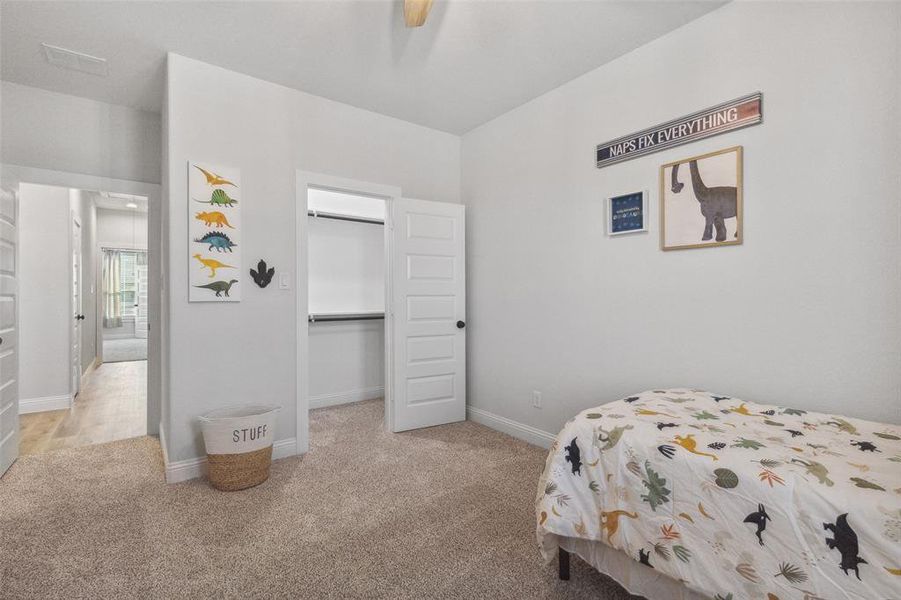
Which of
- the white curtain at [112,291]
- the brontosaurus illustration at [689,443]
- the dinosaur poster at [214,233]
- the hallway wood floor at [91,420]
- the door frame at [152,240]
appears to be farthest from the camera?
the white curtain at [112,291]

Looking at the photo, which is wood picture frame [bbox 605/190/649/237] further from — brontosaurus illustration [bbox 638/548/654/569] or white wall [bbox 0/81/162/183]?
white wall [bbox 0/81/162/183]

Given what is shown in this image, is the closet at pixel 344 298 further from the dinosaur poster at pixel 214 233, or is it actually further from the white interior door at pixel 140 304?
the white interior door at pixel 140 304

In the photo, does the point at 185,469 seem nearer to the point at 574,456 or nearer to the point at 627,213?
the point at 574,456

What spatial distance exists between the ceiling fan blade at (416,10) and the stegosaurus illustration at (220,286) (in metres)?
1.92

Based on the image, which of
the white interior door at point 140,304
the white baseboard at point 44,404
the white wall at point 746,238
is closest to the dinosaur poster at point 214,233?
the white wall at point 746,238

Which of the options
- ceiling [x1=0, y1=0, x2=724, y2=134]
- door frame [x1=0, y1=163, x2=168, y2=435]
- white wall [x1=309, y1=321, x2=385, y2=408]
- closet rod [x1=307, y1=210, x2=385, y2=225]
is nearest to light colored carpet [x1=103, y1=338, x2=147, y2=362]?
door frame [x1=0, y1=163, x2=168, y2=435]

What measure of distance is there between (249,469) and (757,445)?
2.52m

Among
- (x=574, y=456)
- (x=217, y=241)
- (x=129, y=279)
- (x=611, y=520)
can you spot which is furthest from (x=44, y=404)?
(x=129, y=279)

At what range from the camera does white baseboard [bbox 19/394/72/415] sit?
4.05 m

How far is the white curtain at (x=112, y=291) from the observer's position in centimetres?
891

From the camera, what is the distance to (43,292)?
4164 millimetres

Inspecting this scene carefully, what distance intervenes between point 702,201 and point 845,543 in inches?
68.7

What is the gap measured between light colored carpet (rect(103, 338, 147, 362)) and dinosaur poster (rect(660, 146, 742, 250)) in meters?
8.53

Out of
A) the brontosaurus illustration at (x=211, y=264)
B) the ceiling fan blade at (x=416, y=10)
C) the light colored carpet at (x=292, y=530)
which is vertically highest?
the ceiling fan blade at (x=416, y=10)
